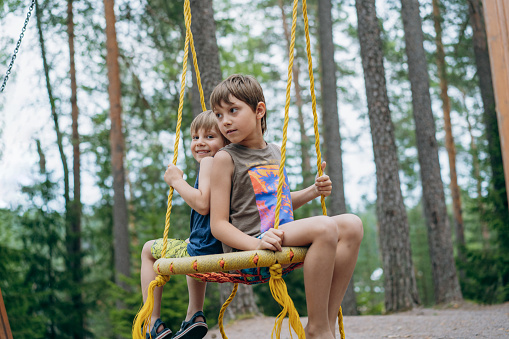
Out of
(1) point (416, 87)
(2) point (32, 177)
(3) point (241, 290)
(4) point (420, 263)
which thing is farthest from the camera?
(4) point (420, 263)

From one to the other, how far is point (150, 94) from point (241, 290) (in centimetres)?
751

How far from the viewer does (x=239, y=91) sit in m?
2.52

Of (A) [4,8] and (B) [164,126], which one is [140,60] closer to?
(B) [164,126]

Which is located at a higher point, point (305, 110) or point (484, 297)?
point (305, 110)

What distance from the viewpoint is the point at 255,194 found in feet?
8.12

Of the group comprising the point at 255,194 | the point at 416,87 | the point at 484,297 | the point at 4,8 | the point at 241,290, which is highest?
the point at 4,8

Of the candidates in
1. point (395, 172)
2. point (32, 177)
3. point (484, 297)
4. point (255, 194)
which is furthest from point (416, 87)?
point (32, 177)

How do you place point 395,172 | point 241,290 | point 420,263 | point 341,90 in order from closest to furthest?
point 241,290, point 395,172, point 341,90, point 420,263

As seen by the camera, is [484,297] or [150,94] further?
[150,94]

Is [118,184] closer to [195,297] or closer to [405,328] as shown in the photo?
[405,328]

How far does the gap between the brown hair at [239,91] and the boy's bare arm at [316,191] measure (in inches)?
20.1

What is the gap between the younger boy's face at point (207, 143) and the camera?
9.56 feet

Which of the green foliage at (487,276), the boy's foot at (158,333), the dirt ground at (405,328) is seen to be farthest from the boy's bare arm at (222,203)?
the green foliage at (487,276)

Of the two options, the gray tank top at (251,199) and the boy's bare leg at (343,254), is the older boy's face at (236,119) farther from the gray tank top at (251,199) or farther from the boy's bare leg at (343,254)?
the boy's bare leg at (343,254)
